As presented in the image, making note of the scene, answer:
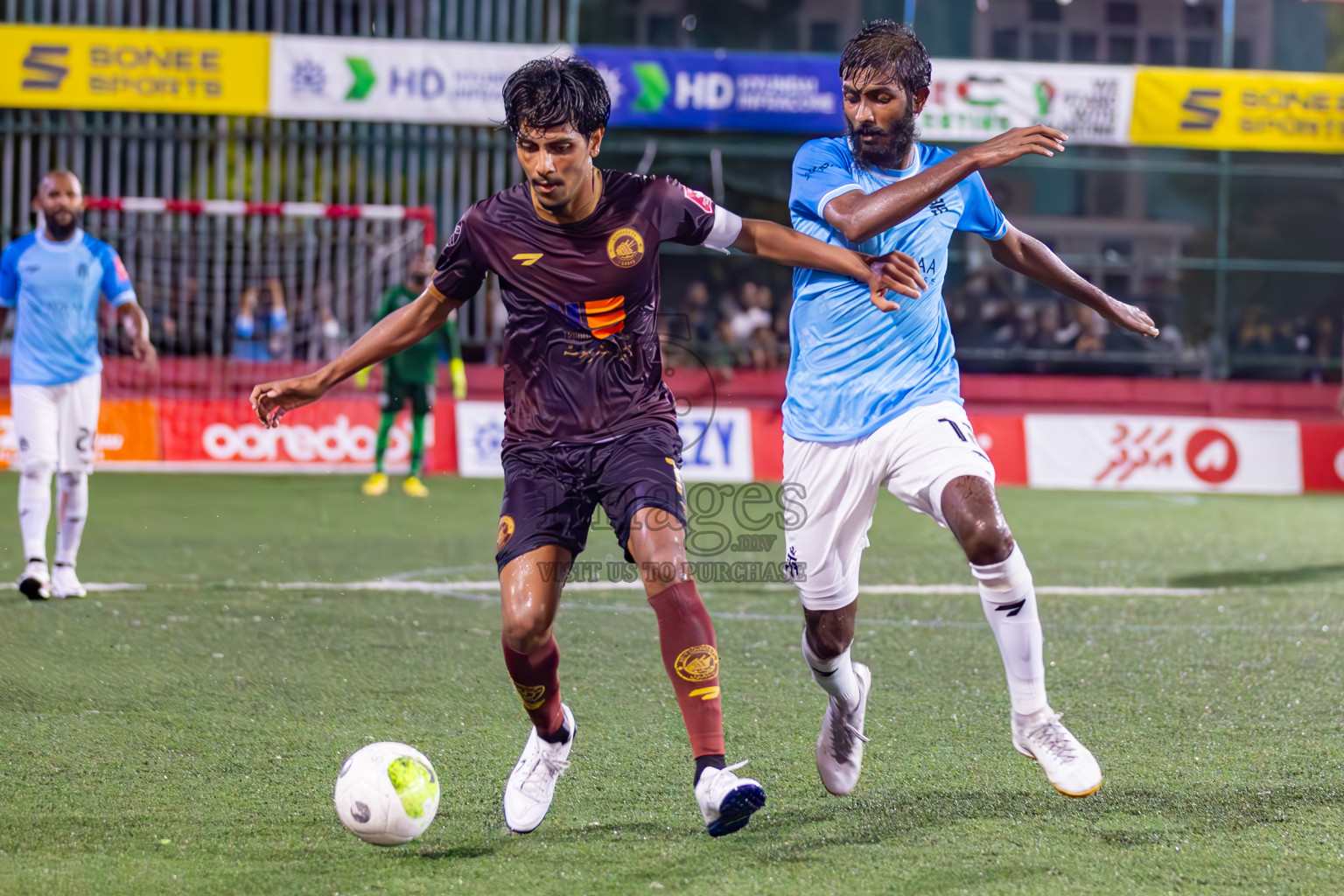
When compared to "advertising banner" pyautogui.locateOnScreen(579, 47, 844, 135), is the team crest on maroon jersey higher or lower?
lower

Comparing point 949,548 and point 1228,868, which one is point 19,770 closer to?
point 1228,868

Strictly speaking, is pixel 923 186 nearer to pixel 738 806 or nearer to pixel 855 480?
pixel 855 480

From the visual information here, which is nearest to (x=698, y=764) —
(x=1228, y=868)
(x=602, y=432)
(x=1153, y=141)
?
(x=602, y=432)

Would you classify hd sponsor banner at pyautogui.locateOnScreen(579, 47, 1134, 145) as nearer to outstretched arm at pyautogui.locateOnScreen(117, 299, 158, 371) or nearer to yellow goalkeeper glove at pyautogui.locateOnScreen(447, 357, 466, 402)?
yellow goalkeeper glove at pyautogui.locateOnScreen(447, 357, 466, 402)

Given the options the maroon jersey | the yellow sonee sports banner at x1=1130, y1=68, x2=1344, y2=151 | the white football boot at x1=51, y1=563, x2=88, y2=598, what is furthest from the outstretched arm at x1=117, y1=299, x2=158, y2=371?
the yellow sonee sports banner at x1=1130, y1=68, x2=1344, y2=151

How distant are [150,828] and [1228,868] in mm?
2837

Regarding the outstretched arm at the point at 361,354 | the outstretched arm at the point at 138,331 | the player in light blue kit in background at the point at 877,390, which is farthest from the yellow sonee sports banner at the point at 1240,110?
the outstretched arm at the point at 361,354

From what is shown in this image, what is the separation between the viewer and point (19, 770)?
4.48m

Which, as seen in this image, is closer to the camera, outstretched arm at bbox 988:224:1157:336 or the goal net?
outstretched arm at bbox 988:224:1157:336

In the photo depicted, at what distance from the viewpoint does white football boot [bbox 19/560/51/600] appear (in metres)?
7.73

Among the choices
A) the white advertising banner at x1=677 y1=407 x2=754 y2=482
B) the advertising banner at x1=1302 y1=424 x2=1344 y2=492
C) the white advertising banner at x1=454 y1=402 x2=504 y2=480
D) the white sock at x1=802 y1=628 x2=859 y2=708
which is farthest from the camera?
the advertising banner at x1=1302 y1=424 x2=1344 y2=492

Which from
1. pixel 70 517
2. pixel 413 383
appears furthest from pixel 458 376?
pixel 70 517

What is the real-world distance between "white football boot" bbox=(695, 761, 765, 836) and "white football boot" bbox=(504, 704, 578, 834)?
53 cm

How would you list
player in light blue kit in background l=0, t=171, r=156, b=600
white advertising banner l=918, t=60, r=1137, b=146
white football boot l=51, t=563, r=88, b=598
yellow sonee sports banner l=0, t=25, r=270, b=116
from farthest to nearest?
white advertising banner l=918, t=60, r=1137, b=146, yellow sonee sports banner l=0, t=25, r=270, b=116, player in light blue kit in background l=0, t=171, r=156, b=600, white football boot l=51, t=563, r=88, b=598
